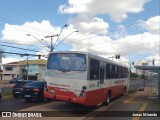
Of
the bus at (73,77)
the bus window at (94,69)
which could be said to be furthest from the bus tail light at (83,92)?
the bus window at (94,69)

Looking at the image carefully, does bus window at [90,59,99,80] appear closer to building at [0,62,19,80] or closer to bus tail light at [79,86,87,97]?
bus tail light at [79,86,87,97]

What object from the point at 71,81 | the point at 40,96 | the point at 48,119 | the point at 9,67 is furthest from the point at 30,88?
the point at 9,67

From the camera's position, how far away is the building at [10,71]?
116 meters

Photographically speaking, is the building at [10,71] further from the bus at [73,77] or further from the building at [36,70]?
the bus at [73,77]

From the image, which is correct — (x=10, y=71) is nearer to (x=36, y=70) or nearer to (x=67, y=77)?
(x=36, y=70)

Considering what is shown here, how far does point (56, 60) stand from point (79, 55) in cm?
142

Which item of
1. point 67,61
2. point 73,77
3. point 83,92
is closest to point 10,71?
point 67,61

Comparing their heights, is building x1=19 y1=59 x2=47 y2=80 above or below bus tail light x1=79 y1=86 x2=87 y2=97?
above

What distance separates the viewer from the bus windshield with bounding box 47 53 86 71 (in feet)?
54.6

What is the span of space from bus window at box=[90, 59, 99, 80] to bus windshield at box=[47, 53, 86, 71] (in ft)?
2.14

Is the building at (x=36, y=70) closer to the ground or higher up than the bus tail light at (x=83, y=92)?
higher up

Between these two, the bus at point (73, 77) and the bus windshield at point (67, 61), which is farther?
the bus windshield at point (67, 61)

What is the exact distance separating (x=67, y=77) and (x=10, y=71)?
103817mm

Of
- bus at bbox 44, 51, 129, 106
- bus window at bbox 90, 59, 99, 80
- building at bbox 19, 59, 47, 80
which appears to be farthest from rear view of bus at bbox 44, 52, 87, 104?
building at bbox 19, 59, 47, 80
